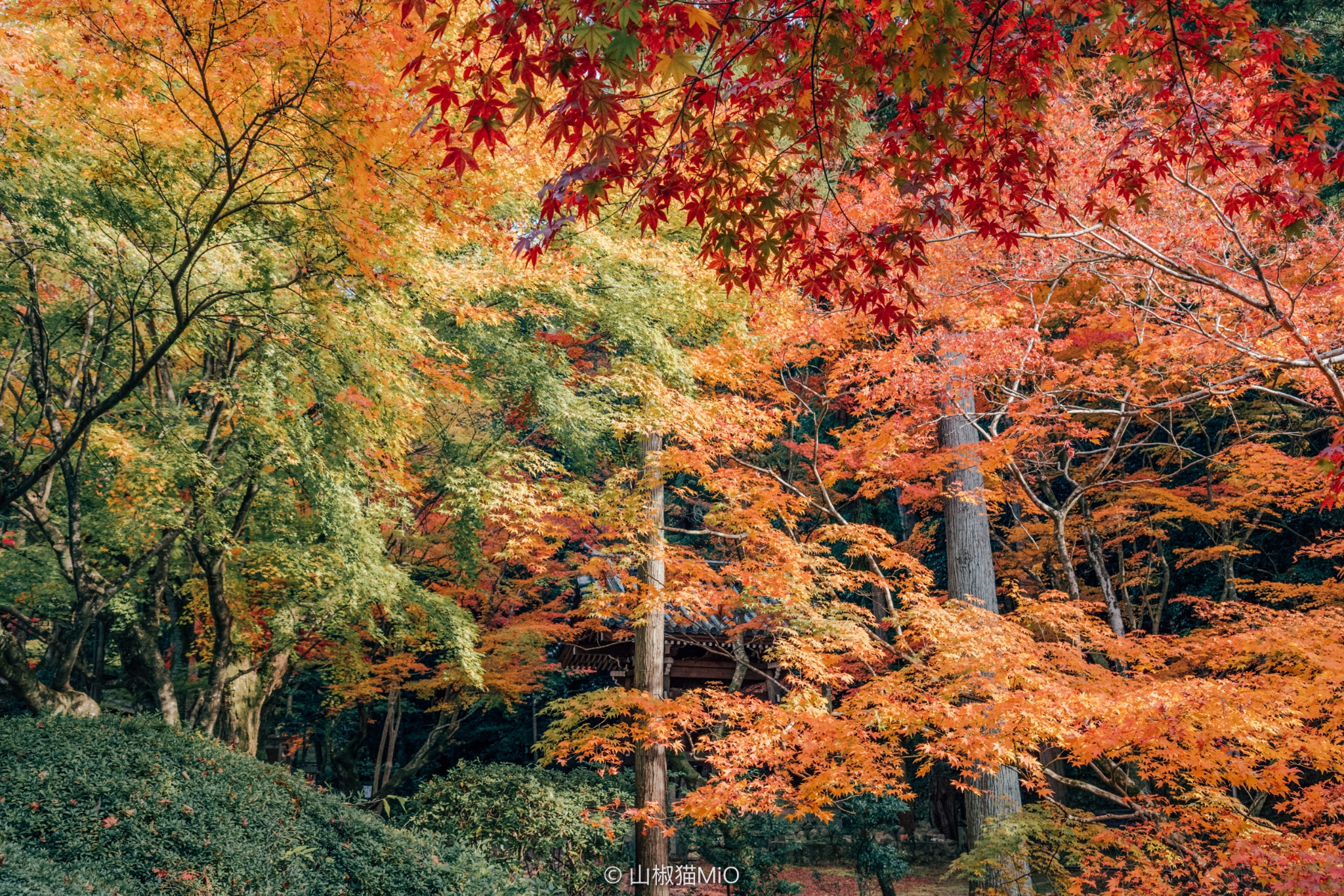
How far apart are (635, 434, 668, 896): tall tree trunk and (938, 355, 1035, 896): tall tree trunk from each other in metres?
3.17

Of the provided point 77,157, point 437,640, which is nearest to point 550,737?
point 437,640

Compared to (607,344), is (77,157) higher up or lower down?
lower down

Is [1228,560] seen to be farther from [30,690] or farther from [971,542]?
[30,690]

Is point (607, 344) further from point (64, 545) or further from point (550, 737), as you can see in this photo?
point (64, 545)

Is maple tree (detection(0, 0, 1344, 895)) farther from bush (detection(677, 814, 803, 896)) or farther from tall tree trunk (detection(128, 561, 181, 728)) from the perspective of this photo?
bush (detection(677, 814, 803, 896))

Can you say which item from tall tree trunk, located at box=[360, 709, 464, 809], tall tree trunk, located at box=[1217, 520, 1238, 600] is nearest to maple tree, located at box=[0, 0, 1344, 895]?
tall tree trunk, located at box=[1217, 520, 1238, 600]

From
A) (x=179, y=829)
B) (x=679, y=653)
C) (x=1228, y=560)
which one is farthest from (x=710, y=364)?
(x=1228, y=560)

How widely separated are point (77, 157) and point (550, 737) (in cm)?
671

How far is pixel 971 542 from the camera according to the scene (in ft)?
30.0

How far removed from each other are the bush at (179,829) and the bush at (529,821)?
3.39 feet

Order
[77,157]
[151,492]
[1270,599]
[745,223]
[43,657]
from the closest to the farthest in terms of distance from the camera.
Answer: [745,223]
[77,157]
[151,492]
[1270,599]
[43,657]

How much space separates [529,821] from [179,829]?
12.6ft

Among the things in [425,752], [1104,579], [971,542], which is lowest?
[425,752]

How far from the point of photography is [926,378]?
7.48 m
